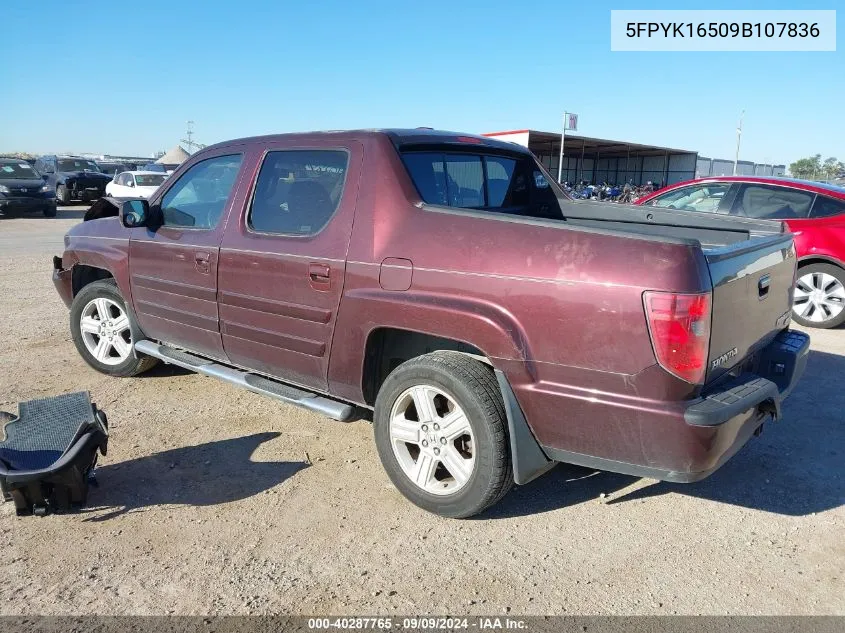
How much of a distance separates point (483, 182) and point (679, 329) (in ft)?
6.15

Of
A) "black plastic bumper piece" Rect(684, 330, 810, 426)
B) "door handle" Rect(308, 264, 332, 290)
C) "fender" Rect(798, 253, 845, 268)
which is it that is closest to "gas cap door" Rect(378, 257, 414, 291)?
"door handle" Rect(308, 264, 332, 290)

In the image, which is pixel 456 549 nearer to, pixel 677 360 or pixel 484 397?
pixel 484 397

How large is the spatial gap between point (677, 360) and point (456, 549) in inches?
50.9

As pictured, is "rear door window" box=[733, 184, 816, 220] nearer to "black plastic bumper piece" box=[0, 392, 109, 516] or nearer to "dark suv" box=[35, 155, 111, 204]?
"black plastic bumper piece" box=[0, 392, 109, 516]

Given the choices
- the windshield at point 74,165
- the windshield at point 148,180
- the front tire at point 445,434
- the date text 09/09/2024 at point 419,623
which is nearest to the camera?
the date text 09/09/2024 at point 419,623

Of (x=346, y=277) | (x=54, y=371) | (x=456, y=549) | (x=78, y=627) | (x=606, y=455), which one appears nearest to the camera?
(x=78, y=627)

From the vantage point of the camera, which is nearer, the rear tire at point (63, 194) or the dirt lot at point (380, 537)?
the dirt lot at point (380, 537)

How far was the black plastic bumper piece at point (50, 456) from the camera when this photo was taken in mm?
3166

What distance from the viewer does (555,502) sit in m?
3.48

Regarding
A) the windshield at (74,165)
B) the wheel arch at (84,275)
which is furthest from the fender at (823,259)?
the windshield at (74,165)

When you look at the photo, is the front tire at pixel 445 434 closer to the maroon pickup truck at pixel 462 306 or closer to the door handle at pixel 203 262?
the maroon pickup truck at pixel 462 306

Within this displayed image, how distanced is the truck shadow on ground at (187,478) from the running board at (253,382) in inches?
15.5

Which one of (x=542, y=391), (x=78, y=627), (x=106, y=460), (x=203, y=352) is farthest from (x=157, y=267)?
(x=542, y=391)

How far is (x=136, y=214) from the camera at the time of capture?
4.62 m
